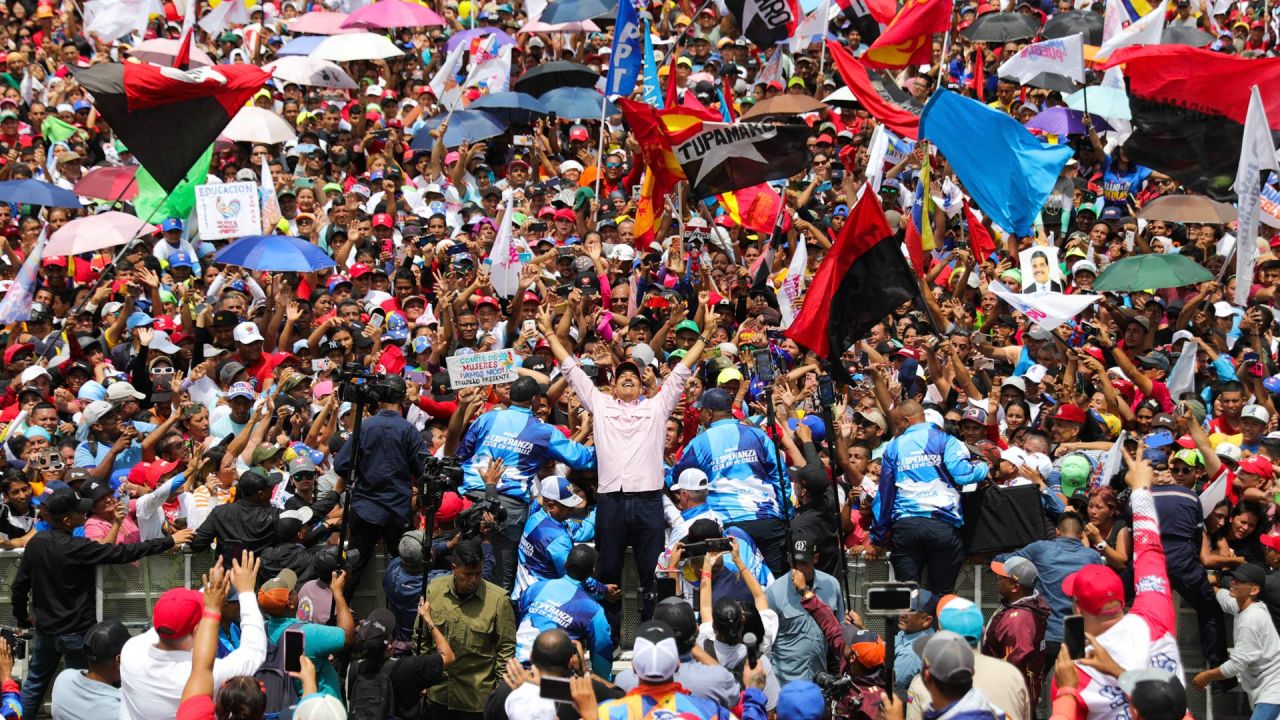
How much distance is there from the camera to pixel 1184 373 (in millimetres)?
13180

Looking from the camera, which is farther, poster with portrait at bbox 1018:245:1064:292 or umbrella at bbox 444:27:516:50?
umbrella at bbox 444:27:516:50

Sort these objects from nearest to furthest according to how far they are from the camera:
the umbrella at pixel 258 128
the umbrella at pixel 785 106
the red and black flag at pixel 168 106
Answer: the red and black flag at pixel 168 106, the umbrella at pixel 258 128, the umbrella at pixel 785 106

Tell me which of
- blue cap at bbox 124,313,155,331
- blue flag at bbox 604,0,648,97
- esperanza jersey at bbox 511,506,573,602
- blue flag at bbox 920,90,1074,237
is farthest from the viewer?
blue flag at bbox 604,0,648,97

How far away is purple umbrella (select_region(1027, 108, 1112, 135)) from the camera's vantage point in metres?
19.1

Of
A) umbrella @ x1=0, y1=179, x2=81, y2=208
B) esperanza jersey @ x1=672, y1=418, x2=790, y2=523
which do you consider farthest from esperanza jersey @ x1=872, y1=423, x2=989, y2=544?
umbrella @ x1=0, y1=179, x2=81, y2=208

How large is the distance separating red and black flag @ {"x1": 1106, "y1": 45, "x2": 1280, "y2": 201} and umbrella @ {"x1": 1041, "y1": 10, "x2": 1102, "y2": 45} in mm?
7536

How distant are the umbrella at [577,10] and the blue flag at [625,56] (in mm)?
3183

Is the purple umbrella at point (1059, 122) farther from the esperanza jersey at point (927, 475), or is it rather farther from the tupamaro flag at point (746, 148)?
the esperanza jersey at point (927, 475)

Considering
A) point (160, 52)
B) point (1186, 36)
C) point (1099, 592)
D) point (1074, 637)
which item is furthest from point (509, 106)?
point (1074, 637)

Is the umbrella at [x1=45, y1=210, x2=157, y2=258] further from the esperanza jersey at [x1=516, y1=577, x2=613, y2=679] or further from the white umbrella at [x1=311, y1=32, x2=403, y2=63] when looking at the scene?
the esperanza jersey at [x1=516, y1=577, x2=613, y2=679]

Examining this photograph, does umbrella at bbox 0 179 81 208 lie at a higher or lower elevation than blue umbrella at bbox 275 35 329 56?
lower

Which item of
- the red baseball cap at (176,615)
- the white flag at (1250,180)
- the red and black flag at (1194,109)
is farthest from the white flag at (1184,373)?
the red baseball cap at (176,615)

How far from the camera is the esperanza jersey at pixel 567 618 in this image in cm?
997

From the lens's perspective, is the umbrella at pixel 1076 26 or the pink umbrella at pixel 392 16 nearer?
the umbrella at pixel 1076 26
